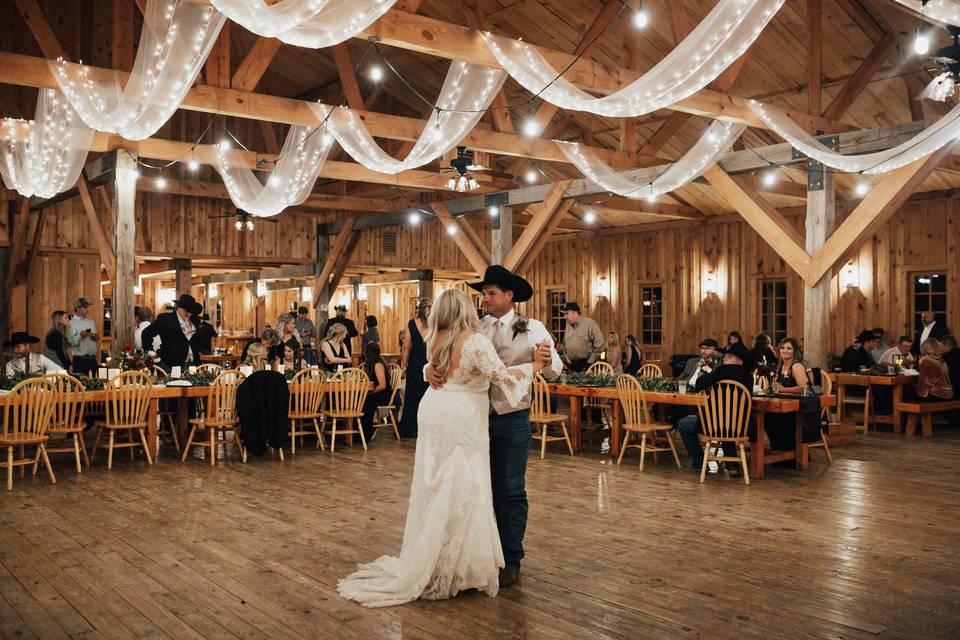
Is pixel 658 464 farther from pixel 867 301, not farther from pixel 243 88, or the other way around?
pixel 867 301

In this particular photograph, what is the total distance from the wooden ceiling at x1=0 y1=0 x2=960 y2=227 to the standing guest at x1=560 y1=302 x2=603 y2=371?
264 centimetres

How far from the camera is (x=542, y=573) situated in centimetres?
433

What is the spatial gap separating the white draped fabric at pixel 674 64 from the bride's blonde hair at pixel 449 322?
119 inches

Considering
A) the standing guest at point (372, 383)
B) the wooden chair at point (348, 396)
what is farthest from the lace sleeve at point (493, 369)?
the standing guest at point (372, 383)

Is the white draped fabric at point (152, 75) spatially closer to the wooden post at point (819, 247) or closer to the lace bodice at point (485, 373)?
the lace bodice at point (485, 373)

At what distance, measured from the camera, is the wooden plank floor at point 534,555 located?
361 centimetres

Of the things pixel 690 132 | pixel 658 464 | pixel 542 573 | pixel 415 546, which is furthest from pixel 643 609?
pixel 690 132

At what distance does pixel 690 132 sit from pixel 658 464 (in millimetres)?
7109

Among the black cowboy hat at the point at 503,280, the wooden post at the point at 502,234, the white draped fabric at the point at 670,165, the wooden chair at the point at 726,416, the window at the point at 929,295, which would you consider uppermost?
the white draped fabric at the point at 670,165

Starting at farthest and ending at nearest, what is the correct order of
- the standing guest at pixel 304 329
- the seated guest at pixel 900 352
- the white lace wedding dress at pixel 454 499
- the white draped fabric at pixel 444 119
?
the standing guest at pixel 304 329
the seated guest at pixel 900 352
the white draped fabric at pixel 444 119
the white lace wedding dress at pixel 454 499

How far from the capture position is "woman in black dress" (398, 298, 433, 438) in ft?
24.6

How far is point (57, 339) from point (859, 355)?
11.0m

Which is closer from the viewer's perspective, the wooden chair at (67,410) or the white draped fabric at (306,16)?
the white draped fabric at (306,16)

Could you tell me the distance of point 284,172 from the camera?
31.2 feet
